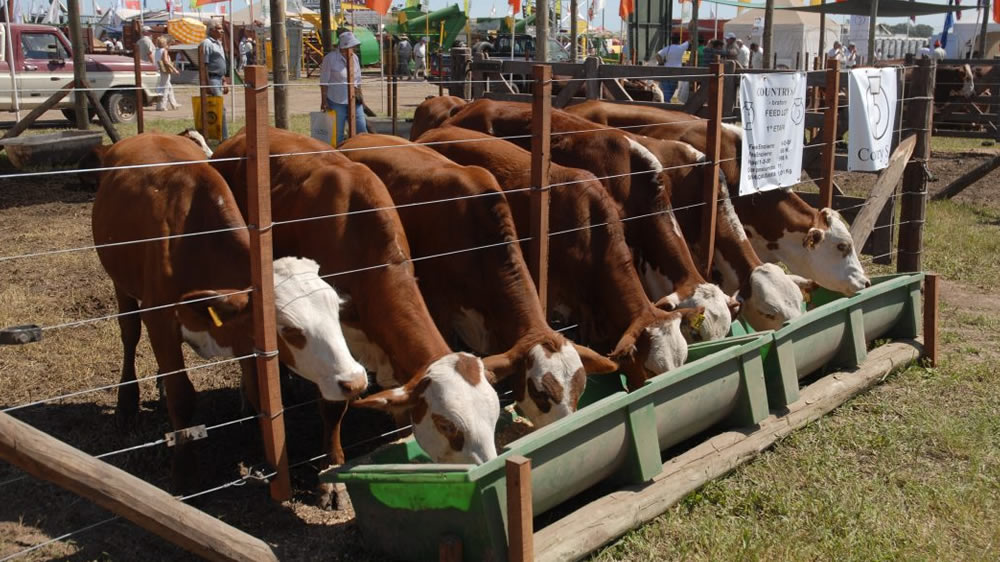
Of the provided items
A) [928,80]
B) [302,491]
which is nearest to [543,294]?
[302,491]

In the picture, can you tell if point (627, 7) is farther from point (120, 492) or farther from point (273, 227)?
point (120, 492)

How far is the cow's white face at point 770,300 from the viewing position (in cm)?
705

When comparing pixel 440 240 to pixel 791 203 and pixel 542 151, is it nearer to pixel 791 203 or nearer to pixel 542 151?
pixel 542 151

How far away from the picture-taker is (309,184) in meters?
5.84

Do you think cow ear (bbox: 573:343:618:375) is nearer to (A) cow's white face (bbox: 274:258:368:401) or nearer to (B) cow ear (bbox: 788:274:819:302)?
(A) cow's white face (bbox: 274:258:368:401)

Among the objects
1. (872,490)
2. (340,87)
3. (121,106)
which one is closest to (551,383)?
(872,490)

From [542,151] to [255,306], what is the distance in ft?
6.42

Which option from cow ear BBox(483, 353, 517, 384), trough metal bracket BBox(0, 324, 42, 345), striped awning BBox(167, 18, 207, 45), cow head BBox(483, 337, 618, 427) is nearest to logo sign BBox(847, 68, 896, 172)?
cow head BBox(483, 337, 618, 427)

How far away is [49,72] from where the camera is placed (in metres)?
20.5

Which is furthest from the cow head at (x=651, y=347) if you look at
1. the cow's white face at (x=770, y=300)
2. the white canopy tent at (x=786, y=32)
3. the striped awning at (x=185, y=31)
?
the striped awning at (x=185, y=31)

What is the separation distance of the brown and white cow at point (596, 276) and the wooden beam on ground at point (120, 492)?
273cm

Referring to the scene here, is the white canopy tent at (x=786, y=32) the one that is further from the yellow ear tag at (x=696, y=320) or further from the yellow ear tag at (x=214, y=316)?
the yellow ear tag at (x=214, y=316)

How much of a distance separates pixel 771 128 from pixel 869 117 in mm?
1437

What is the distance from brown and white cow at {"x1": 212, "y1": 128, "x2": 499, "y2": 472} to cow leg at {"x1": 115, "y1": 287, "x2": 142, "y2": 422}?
1.08 metres
